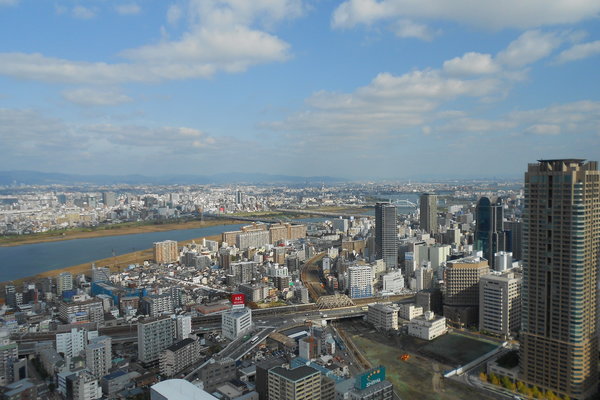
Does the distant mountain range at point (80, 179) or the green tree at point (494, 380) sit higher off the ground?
Answer: the distant mountain range at point (80, 179)

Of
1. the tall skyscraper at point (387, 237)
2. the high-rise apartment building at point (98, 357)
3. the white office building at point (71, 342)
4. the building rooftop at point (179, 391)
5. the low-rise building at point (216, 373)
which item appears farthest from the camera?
the tall skyscraper at point (387, 237)

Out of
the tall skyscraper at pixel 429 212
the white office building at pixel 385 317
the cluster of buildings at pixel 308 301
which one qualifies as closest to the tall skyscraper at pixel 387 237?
the cluster of buildings at pixel 308 301

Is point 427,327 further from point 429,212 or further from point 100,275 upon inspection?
point 429,212

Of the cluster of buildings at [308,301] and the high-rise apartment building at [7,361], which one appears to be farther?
the high-rise apartment building at [7,361]

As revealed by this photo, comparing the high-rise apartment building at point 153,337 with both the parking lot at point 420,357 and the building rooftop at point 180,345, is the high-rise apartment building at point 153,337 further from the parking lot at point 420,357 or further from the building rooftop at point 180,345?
the parking lot at point 420,357

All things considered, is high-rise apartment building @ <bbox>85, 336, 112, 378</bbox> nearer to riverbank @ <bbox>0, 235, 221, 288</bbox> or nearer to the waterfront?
riverbank @ <bbox>0, 235, 221, 288</bbox>

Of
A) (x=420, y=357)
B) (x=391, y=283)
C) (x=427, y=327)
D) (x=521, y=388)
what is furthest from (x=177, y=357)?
(x=391, y=283)

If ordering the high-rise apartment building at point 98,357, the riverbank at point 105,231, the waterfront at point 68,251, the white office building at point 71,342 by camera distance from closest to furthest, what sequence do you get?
the high-rise apartment building at point 98,357, the white office building at point 71,342, the waterfront at point 68,251, the riverbank at point 105,231

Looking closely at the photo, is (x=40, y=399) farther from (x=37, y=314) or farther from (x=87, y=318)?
(x=37, y=314)
